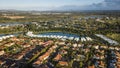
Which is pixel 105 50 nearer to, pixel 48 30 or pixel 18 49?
pixel 18 49

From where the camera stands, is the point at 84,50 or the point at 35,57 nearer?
the point at 35,57

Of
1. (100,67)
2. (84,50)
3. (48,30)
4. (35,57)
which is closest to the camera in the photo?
(100,67)

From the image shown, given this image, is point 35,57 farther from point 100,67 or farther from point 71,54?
point 100,67

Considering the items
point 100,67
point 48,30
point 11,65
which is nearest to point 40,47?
point 11,65

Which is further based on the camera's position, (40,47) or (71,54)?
(40,47)

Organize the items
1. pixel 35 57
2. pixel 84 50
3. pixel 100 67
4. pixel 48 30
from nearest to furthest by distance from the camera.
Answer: pixel 100 67 → pixel 35 57 → pixel 84 50 → pixel 48 30

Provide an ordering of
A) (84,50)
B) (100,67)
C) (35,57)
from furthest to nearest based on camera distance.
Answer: (84,50) → (35,57) → (100,67)

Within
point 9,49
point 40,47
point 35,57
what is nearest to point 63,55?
point 35,57

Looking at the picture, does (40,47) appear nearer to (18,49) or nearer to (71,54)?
(18,49)

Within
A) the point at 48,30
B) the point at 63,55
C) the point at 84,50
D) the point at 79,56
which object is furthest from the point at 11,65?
the point at 48,30
